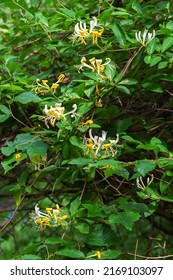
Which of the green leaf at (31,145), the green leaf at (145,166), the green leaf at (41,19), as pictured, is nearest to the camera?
the green leaf at (145,166)

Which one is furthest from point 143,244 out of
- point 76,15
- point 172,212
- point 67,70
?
point 76,15

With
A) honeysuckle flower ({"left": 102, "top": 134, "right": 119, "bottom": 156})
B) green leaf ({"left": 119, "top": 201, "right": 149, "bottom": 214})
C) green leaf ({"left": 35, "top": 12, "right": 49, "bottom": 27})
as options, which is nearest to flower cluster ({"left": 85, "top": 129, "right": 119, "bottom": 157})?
honeysuckle flower ({"left": 102, "top": 134, "right": 119, "bottom": 156})

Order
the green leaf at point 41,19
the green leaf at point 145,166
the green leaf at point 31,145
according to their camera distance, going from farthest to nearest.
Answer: the green leaf at point 41,19 → the green leaf at point 31,145 → the green leaf at point 145,166

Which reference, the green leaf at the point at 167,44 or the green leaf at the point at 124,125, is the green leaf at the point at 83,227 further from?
the green leaf at the point at 167,44

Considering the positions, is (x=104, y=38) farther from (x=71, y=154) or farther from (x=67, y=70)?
(x=71, y=154)

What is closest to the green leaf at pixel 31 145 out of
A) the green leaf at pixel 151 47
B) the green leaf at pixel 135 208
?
the green leaf at pixel 135 208

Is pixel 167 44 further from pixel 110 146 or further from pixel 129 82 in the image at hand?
pixel 110 146

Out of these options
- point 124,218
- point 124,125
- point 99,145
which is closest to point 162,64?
point 124,125

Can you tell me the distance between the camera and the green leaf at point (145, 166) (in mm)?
1060

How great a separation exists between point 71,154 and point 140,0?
2.09ft

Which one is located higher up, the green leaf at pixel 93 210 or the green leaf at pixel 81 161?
the green leaf at pixel 81 161

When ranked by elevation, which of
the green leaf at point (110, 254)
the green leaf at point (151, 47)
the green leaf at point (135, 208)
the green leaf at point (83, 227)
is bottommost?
the green leaf at point (110, 254)

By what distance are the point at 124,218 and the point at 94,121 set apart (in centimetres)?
28

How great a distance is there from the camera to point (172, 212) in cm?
152
